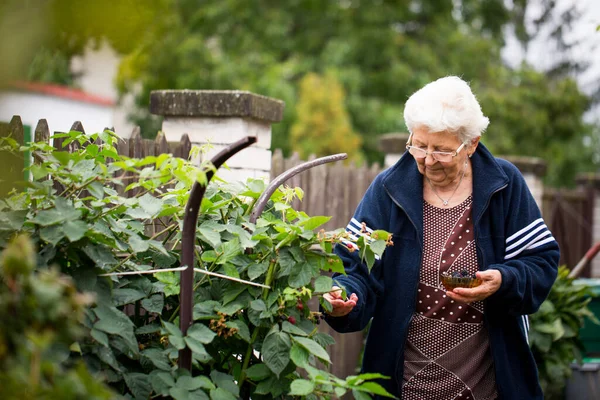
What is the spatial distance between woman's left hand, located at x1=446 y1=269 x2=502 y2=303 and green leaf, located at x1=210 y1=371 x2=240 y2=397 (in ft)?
2.81

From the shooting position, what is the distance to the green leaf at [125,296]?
1811 millimetres

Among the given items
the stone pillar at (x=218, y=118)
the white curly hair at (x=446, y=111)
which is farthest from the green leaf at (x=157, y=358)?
the stone pillar at (x=218, y=118)

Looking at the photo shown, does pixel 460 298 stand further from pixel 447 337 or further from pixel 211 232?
pixel 211 232

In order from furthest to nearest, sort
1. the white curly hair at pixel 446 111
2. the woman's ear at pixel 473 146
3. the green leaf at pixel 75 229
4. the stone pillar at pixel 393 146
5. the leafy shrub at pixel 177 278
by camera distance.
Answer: the stone pillar at pixel 393 146 < the woman's ear at pixel 473 146 < the white curly hair at pixel 446 111 < the leafy shrub at pixel 177 278 < the green leaf at pixel 75 229

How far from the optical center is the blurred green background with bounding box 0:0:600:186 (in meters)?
13.5

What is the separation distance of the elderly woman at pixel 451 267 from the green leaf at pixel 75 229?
3.42 ft

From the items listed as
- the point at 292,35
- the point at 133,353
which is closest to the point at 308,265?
the point at 133,353

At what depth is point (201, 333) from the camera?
5.73ft

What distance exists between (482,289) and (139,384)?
3.80 ft

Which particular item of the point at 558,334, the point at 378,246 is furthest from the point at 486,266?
the point at 558,334

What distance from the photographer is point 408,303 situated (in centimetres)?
252

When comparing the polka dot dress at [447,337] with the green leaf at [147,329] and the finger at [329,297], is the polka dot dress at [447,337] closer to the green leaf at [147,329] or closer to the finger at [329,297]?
the finger at [329,297]

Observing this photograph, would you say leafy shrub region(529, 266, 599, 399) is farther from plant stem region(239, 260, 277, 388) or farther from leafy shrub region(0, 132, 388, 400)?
plant stem region(239, 260, 277, 388)

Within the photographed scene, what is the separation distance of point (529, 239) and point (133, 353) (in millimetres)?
1438
